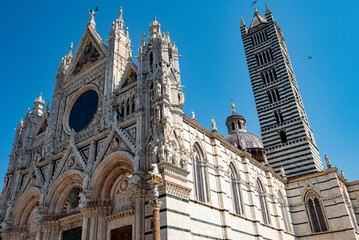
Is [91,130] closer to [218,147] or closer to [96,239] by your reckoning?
[96,239]

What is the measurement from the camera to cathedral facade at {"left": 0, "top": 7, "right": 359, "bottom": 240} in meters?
14.3

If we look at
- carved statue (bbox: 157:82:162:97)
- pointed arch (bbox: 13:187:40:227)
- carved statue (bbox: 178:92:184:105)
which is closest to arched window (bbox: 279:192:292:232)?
carved statue (bbox: 178:92:184:105)

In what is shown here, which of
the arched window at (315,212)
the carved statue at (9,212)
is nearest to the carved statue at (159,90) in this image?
the carved statue at (9,212)

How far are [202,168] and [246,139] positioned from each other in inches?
698

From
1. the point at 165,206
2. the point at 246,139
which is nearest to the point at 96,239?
the point at 165,206

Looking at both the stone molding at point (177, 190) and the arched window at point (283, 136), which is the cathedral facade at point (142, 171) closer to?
the stone molding at point (177, 190)

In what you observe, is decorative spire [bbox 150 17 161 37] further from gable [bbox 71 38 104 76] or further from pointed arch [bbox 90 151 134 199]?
pointed arch [bbox 90 151 134 199]

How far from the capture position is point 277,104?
33.0 metres

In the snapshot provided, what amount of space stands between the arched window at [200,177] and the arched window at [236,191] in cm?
334

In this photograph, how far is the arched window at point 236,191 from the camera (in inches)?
752

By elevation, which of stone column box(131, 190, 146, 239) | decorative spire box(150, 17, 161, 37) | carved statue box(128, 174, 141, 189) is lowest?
stone column box(131, 190, 146, 239)

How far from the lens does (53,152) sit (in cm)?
2067

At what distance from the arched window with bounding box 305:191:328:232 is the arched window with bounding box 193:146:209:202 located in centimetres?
1375

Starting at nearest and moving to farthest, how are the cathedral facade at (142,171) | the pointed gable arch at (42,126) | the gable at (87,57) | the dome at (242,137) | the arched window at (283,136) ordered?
1. the cathedral facade at (142,171)
2. the gable at (87,57)
3. the pointed gable arch at (42,126)
4. the dome at (242,137)
5. the arched window at (283,136)
